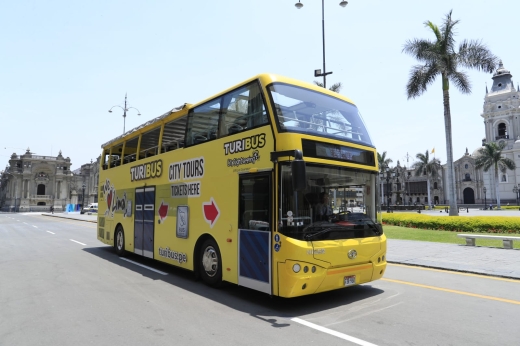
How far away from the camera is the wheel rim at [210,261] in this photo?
24.3 feet

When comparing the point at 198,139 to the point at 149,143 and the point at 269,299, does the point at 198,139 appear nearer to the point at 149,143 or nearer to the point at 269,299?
the point at 149,143

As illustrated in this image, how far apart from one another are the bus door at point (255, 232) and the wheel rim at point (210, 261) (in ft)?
3.34

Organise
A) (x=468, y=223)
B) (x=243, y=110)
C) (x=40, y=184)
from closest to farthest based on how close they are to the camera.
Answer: (x=243, y=110) → (x=468, y=223) → (x=40, y=184)

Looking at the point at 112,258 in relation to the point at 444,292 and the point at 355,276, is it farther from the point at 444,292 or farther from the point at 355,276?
the point at 444,292

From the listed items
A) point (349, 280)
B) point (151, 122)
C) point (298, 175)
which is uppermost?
point (151, 122)

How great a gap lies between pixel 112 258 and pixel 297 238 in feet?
27.1

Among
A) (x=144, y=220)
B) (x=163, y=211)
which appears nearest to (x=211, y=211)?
(x=163, y=211)

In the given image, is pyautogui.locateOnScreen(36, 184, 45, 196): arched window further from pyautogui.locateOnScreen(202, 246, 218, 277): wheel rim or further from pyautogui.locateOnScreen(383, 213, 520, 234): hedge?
pyautogui.locateOnScreen(202, 246, 218, 277): wheel rim

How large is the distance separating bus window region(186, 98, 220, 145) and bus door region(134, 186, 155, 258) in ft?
8.14

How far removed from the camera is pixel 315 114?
261 inches

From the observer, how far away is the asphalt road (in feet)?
15.4

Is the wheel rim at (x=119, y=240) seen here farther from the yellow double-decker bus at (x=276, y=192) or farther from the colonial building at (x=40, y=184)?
the colonial building at (x=40, y=184)

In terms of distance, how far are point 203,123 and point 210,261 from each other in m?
3.06

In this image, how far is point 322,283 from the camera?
5848mm
